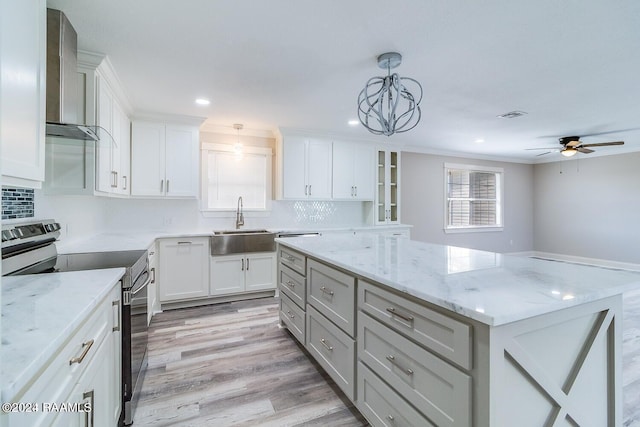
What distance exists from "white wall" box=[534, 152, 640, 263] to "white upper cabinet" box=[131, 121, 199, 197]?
25.6ft

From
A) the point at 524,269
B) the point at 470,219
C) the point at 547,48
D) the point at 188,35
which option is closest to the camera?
the point at 524,269

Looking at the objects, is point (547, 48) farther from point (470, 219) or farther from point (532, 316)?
point (470, 219)

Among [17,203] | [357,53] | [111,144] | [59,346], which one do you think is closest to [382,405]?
[59,346]

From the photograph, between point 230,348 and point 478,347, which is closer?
point 478,347

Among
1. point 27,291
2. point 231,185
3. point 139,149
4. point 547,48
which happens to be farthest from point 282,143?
point 27,291

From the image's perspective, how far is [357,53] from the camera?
2.28 meters

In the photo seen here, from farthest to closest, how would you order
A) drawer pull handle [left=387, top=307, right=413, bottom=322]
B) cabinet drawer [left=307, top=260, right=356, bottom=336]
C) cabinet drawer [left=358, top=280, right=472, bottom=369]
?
cabinet drawer [left=307, top=260, right=356, bottom=336] → drawer pull handle [left=387, top=307, right=413, bottom=322] → cabinet drawer [left=358, top=280, right=472, bottom=369]

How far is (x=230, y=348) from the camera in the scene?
2650 mm

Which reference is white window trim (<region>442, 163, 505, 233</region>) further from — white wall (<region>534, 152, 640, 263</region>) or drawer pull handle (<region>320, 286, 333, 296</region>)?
drawer pull handle (<region>320, 286, 333, 296</region>)

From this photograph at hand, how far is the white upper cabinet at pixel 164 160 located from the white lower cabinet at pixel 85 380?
241 cm

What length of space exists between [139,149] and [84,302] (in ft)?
9.82

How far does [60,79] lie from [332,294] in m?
2.12

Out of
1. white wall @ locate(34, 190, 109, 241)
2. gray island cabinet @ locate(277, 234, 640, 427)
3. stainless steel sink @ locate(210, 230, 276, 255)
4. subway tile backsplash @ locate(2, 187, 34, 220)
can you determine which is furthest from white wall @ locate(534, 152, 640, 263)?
subway tile backsplash @ locate(2, 187, 34, 220)

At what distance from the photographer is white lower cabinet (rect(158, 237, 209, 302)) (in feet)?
11.6
